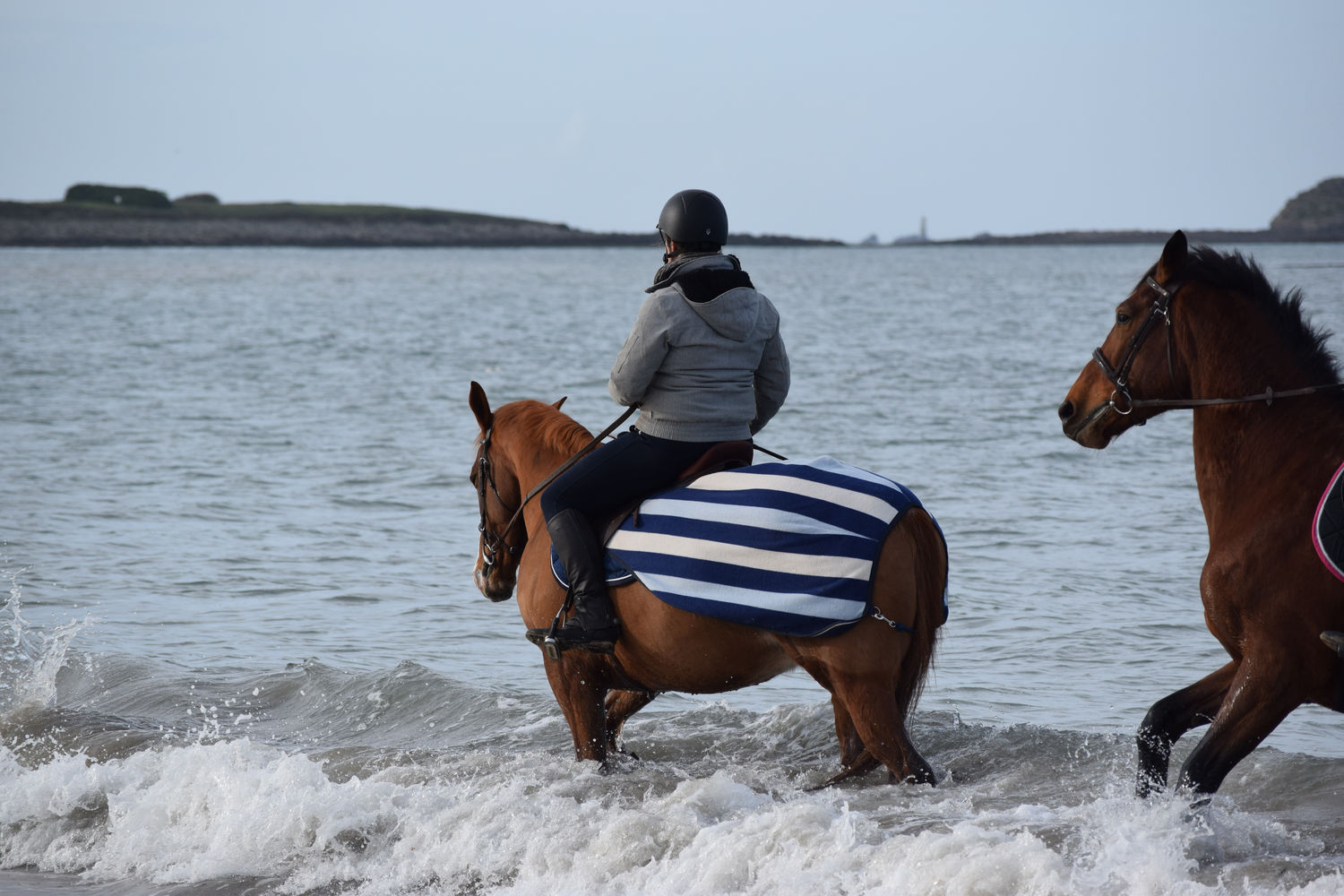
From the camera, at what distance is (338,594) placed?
418 inches

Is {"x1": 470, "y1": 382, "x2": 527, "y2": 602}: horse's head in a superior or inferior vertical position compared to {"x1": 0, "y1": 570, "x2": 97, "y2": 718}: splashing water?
superior

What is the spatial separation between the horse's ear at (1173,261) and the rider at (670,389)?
1.52 m

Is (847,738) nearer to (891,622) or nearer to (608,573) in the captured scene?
(891,622)

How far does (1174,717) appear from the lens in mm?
4910

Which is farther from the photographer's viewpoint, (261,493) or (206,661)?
(261,493)

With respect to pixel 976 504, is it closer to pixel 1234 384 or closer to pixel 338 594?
pixel 338 594

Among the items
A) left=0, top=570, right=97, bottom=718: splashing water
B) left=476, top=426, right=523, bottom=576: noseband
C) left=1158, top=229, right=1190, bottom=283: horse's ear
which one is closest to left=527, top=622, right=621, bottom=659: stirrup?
left=476, top=426, right=523, bottom=576: noseband

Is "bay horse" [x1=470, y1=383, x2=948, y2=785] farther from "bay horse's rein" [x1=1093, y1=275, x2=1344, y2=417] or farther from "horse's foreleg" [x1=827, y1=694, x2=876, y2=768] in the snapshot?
"bay horse's rein" [x1=1093, y1=275, x2=1344, y2=417]

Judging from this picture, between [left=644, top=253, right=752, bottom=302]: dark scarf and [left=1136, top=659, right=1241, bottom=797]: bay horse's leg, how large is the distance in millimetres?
2328

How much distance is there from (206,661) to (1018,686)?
536 centimetres

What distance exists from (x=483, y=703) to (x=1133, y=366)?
14.6 ft

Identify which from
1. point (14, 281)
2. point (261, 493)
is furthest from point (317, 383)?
point (14, 281)

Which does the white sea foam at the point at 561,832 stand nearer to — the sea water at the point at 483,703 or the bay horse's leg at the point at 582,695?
the sea water at the point at 483,703

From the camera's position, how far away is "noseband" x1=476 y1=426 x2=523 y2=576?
6.41m
